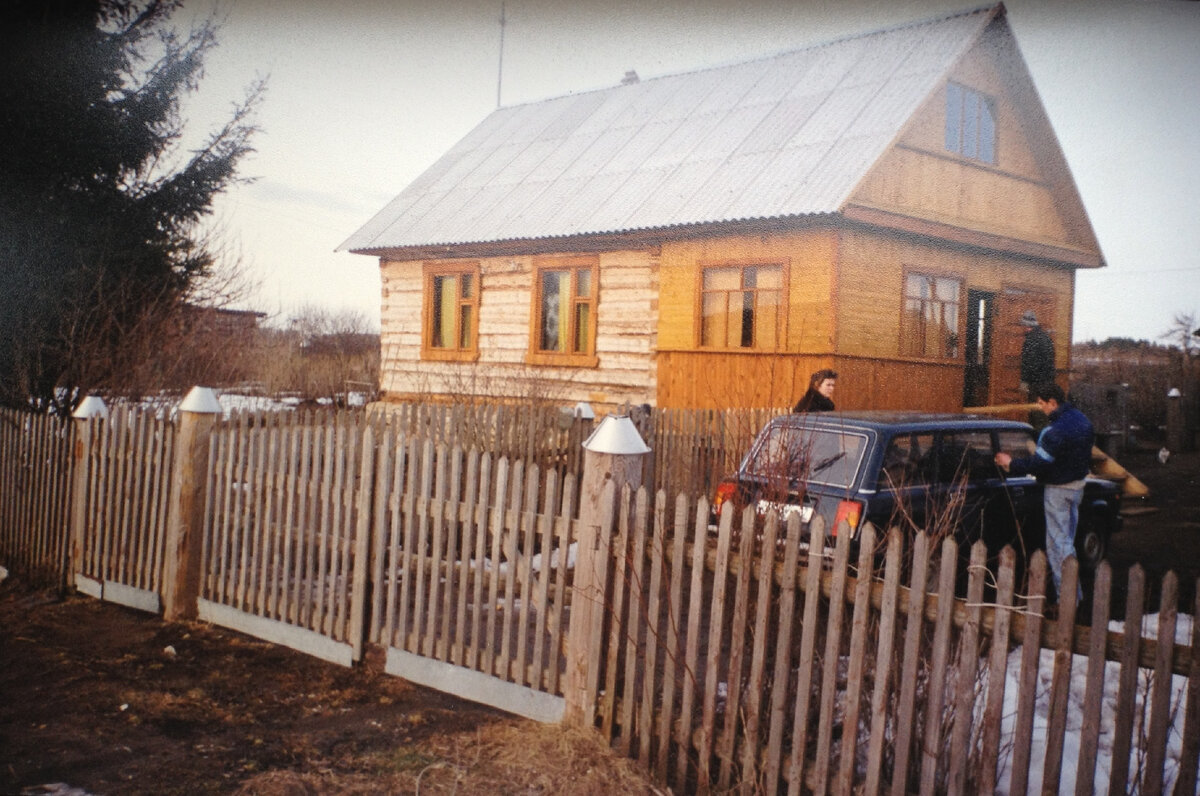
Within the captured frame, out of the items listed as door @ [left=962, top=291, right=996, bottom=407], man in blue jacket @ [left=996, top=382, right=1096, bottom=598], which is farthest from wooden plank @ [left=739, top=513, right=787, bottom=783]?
door @ [left=962, top=291, right=996, bottom=407]

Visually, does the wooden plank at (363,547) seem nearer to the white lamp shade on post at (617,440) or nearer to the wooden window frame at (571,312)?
the white lamp shade on post at (617,440)

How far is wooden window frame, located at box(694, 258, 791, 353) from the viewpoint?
43.0 feet

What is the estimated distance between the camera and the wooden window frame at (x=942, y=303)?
13.6 m

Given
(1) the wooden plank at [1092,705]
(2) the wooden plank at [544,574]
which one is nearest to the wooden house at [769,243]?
(2) the wooden plank at [544,574]

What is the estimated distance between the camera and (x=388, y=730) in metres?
4.39

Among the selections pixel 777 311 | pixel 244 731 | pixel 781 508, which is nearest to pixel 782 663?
pixel 781 508

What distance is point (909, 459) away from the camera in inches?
257

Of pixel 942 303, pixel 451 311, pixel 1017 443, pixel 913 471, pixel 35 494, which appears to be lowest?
pixel 35 494

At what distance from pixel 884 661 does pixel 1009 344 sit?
1406 centimetres

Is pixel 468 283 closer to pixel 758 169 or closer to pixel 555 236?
pixel 555 236

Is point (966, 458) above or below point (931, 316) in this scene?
below

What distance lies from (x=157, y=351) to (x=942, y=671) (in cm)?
933

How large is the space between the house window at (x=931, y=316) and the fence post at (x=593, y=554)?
10.6 meters

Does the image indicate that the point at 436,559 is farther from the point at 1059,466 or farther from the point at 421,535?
the point at 1059,466
